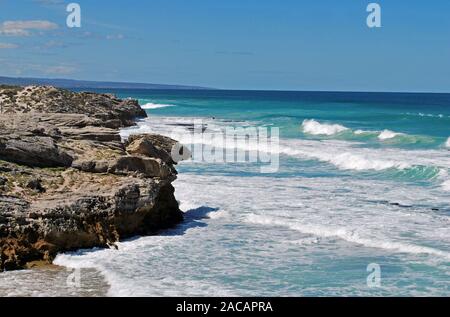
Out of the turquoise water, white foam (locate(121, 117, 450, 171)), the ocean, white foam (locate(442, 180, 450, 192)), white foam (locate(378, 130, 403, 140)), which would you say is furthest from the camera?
white foam (locate(378, 130, 403, 140))

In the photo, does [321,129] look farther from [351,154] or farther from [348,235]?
[348,235]

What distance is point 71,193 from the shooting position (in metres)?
15.5

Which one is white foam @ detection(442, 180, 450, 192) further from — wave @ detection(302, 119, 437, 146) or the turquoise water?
wave @ detection(302, 119, 437, 146)

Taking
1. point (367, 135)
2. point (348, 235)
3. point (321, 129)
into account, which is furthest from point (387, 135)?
point (348, 235)

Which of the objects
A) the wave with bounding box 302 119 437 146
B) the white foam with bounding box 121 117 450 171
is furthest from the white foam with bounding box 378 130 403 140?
the white foam with bounding box 121 117 450 171

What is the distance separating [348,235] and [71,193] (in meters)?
6.92

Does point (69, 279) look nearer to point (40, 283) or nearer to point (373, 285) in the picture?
point (40, 283)

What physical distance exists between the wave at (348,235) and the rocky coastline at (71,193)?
2499mm

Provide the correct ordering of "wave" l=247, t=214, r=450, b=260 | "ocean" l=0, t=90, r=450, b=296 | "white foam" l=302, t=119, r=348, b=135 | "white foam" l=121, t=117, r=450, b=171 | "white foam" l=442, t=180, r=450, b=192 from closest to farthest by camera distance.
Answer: "ocean" l=0, t=90, r=450, b=296 < "wave" l=247, t=214, r=450, b=260 < "white foam" l=442, t=180, r=450, b=192 < "white foam" l=121, t=117, r=450, b=171 < "white foam" l=302, t=119, r=348, b=135

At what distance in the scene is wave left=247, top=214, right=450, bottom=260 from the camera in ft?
50.0

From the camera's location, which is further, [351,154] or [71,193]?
[351,154]

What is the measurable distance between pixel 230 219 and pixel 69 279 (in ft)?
22.7

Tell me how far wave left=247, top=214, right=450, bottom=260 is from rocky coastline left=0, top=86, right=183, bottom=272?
2.50 metres

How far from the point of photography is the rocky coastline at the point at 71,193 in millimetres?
13883
